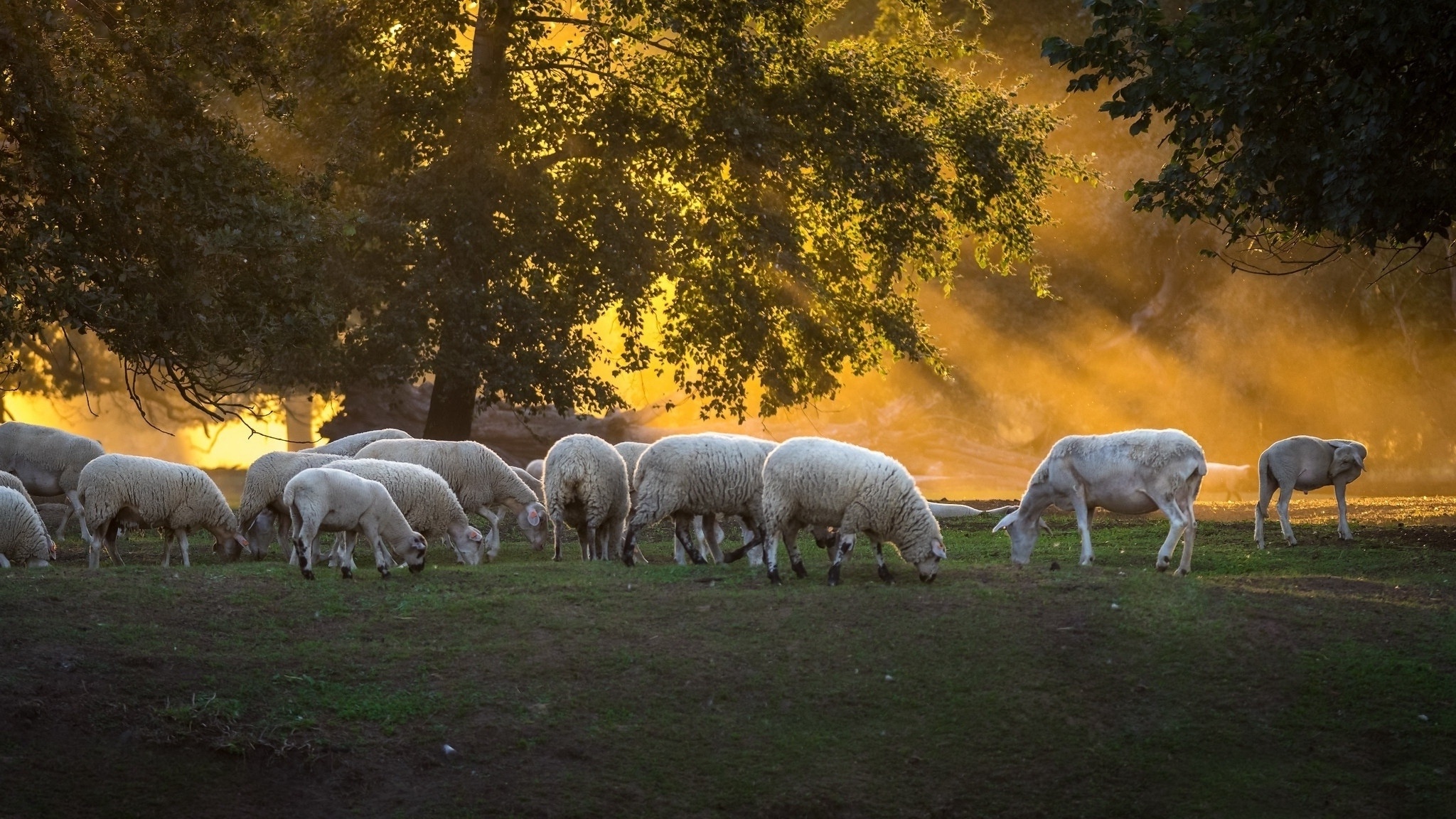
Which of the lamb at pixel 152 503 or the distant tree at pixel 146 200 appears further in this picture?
the lamb at pixel 152 503

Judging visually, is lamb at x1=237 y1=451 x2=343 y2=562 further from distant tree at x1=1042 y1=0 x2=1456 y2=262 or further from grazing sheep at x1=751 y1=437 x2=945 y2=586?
distant tree at x1=1042 y1=0 x2=1456 y2=262

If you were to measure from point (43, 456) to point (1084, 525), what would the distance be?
13.3 metres

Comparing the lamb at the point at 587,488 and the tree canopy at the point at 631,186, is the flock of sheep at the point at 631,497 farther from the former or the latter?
the tree canopy at the point at 631,186

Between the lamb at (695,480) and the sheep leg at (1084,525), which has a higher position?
the lamb at (695,480)

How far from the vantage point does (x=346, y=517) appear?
43.9 feet

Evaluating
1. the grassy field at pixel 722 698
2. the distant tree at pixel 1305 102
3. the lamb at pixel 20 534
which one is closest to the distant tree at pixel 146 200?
the grassy field at pixel 722 698

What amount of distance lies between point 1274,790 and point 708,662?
373cm

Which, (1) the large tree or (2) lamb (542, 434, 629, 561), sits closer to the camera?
(2) lamb (542, 434, 629, 561)

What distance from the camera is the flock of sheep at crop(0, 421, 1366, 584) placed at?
12758 millimetres

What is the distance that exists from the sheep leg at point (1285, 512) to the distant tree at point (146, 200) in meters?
11.3

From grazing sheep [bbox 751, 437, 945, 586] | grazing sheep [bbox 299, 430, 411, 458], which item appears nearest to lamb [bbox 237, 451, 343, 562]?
grazing sheep [bbox 299, 430, 411, 458]

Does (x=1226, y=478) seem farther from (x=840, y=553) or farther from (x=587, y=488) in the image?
(x=840, y=553)

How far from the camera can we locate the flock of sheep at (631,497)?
12.8m

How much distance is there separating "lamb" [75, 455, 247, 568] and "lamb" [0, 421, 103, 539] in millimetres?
3851
